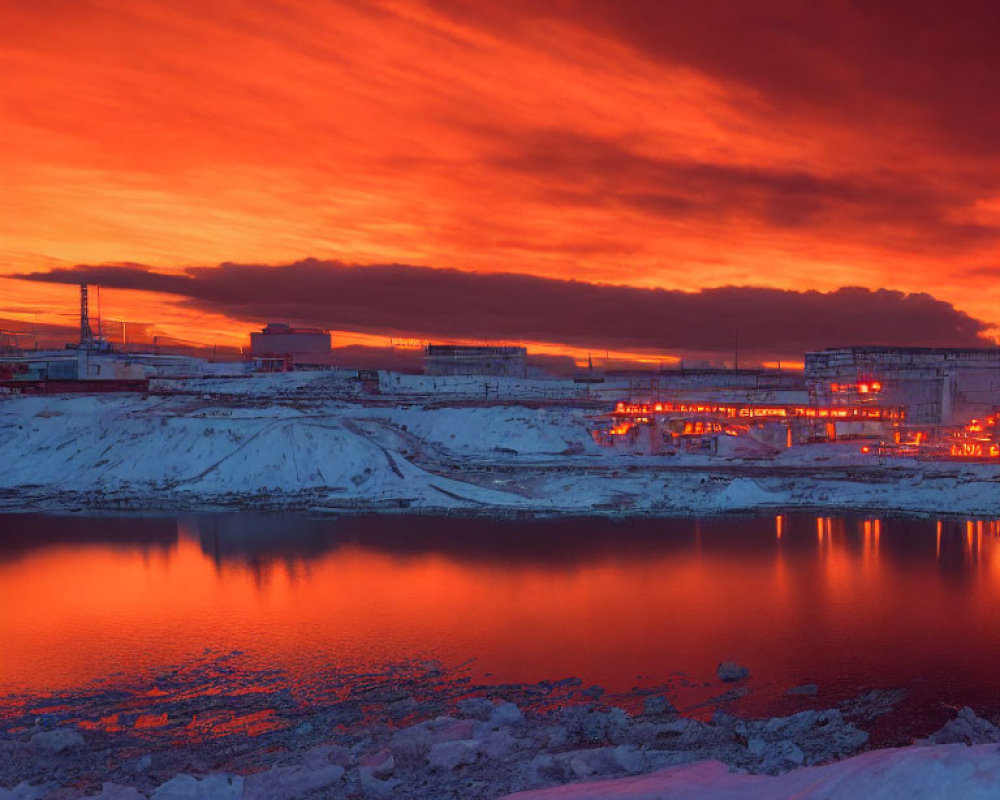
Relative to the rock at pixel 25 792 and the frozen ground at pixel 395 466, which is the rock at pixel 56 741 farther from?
the frozen ground at pixel 395 466

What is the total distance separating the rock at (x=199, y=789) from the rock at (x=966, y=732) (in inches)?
441

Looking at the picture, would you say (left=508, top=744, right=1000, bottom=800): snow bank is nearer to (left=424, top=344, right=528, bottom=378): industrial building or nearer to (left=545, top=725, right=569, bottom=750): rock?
(left=545, top=725, right=569, bottom=750): rock

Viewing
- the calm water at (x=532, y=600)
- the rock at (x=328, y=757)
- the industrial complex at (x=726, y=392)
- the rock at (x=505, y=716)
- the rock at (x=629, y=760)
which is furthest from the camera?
the industrial complex at (x=726, y=392)

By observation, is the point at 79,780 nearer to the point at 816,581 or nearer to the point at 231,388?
the point at 816,581

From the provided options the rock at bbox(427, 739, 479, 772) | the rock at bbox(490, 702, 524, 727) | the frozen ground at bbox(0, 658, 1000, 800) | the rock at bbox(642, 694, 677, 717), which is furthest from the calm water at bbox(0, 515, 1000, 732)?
the rock at bbox(427, 739, 479, 772)

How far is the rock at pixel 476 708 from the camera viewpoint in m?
15.7

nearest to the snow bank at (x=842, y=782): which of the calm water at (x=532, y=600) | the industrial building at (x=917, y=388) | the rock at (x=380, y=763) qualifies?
the rock at (x=380, y=763)

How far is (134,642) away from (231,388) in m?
53.7

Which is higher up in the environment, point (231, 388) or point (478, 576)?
point (231, 388)

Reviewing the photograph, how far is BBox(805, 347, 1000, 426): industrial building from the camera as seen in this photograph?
6341cm

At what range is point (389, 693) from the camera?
17234 mm

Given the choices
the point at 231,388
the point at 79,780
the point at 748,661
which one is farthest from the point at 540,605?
the point at 231,388

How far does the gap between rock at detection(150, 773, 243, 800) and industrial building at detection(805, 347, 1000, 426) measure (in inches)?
2241

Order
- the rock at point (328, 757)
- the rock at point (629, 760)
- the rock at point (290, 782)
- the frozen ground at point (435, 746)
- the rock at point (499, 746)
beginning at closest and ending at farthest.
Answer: the frozen ground at point (435, 746) < the rock at point (290, 782) < the rock at point (629, 760) < the rock at point (328, 757) < the rock at point (499, 746)
